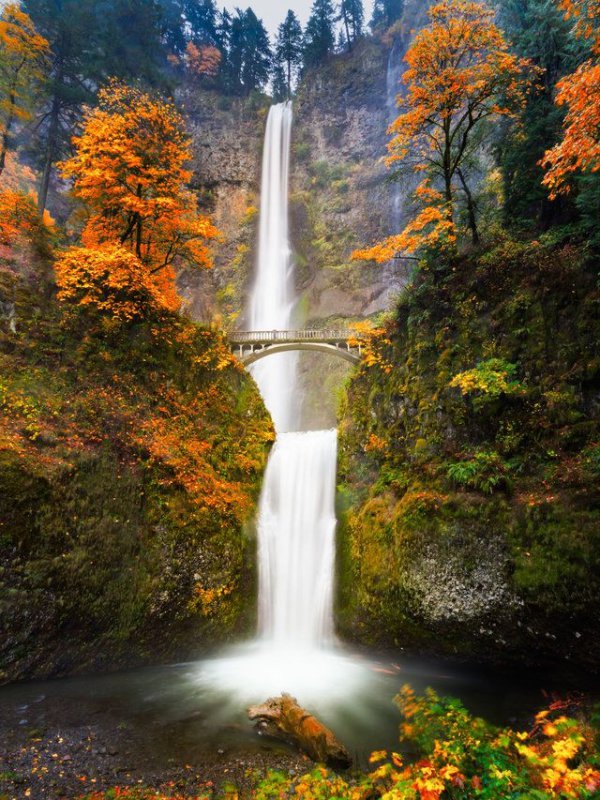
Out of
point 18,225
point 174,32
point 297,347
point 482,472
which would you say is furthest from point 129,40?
point 482,472

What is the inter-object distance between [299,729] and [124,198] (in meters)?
13.9

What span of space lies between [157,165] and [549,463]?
14.2 m

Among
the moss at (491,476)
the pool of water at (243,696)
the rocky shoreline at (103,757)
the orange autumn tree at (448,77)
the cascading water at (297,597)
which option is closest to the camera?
the rocky shoreline at (103,757)

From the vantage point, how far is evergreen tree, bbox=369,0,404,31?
39.8 meters

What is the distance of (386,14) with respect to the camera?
133 feet

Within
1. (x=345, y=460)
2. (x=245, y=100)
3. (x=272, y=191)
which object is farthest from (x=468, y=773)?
(x=245, y=100)

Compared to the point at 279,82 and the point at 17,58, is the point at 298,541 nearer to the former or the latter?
the point at 17,58

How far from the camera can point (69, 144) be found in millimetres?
18125

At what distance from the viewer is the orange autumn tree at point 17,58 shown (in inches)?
571

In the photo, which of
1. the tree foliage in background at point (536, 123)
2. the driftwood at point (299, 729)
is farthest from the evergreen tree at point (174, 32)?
the driftwood at point (299, 729)

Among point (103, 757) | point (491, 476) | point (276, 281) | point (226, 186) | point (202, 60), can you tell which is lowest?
point (103, 757)

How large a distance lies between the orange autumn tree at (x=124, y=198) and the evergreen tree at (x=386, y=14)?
39.9 m

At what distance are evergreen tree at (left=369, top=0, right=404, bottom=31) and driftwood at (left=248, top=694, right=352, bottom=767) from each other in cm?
5378

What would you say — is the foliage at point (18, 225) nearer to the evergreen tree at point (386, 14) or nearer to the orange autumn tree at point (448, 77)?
the orange autumn tree at point (448, 77)
